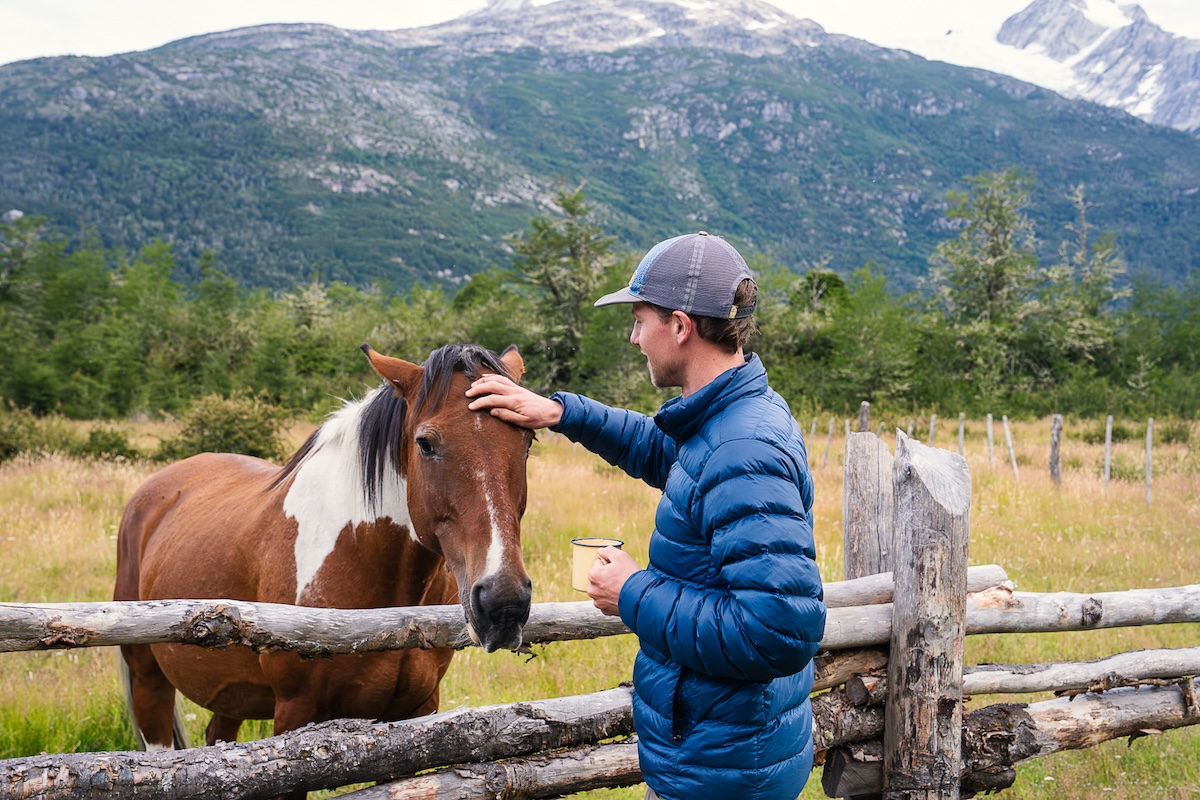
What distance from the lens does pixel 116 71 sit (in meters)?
195

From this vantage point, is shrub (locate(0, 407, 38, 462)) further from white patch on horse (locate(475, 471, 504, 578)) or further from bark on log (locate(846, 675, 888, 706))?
bark on log (locate(846, 675, 888, 706))

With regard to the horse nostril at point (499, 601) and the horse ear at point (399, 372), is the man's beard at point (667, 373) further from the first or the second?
the horse ear at point (399, 372)

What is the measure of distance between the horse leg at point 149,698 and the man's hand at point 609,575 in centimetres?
341

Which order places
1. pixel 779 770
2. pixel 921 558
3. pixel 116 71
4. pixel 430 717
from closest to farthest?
pixel 779 770 → pixel 430 717 → pixel 921 558 → pixel 116 71

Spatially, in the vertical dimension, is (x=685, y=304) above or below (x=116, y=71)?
below

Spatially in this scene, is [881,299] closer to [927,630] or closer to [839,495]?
[839,495]

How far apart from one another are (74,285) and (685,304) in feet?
135

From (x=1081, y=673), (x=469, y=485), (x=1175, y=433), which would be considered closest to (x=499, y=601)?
(x=469, y=485)

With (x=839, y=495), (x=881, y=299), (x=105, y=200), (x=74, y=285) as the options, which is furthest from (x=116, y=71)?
(x=839, y=495)

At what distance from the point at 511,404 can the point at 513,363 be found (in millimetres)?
515

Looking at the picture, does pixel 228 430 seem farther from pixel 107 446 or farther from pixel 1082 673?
pixel 1082 673

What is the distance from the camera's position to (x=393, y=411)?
286 cm

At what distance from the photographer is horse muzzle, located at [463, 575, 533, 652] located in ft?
7.10

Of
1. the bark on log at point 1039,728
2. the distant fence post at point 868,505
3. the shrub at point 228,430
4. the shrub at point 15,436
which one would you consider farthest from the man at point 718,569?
the shrub at point 15,436
